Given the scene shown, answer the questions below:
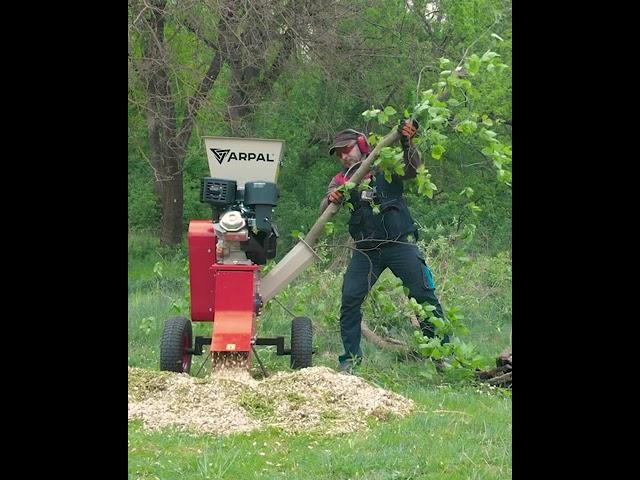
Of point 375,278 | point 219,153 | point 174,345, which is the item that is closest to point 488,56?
point 219,153

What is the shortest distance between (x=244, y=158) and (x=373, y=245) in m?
1.35

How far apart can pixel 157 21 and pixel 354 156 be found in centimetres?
642

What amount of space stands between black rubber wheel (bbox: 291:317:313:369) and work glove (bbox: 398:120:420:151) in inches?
64.5

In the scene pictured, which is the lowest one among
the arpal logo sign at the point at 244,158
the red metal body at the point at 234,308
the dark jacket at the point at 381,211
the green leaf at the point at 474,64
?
the red metal body at the point at 234,308

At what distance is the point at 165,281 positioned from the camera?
1491 cm

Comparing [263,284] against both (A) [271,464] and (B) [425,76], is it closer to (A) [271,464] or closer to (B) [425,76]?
(A) [271,464]

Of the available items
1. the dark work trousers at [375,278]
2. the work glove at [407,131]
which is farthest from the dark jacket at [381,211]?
the work glove at [407,131]

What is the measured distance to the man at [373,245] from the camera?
7.82m

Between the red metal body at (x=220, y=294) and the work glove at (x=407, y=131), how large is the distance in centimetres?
146

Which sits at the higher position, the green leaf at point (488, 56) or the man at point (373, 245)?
the green leaf at point (488, 56)

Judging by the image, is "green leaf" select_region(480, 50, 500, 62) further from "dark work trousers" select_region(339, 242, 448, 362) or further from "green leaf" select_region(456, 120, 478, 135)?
"dark work trousers" select_region(339, 242, 448, 362)

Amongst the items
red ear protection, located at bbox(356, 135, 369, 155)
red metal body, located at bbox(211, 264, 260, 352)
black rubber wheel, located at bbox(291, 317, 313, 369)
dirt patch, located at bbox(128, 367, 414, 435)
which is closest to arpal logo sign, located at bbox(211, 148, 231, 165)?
red metal body, located at bbox(211, 264, 260, 352)

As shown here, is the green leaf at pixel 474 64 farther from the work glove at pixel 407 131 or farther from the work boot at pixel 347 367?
the work boot at pixel 347 367

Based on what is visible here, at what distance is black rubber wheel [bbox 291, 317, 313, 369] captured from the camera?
7566mm
